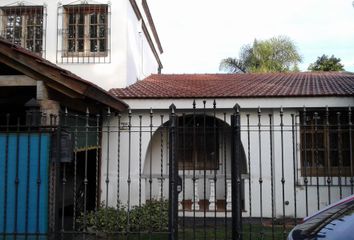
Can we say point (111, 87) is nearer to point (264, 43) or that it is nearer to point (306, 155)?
point (306, 155)

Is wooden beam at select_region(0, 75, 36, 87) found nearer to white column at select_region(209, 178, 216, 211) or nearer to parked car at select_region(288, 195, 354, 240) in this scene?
white column at select_region(209, 178, 216, 211)

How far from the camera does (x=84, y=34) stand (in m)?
12.1

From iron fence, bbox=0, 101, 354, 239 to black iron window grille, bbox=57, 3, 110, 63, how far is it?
225 centimetres

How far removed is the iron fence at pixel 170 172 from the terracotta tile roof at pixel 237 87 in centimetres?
46

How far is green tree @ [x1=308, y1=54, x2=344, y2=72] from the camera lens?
32.1 meters

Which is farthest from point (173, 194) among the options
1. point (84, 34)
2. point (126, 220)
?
point (84, 34)

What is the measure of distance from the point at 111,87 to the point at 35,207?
227 inches

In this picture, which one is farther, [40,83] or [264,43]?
[264,43]

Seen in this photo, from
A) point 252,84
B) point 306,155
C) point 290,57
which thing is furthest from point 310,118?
point 290,57

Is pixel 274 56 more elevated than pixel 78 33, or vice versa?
pixel 274 56

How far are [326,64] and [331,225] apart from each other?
103ft

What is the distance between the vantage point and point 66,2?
39.6ft

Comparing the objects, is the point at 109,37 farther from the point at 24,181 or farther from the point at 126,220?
the point at 24,181

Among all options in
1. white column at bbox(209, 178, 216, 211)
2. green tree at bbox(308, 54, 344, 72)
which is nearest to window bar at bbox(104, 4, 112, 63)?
white column at bbox(209, 178, 216, 211)
